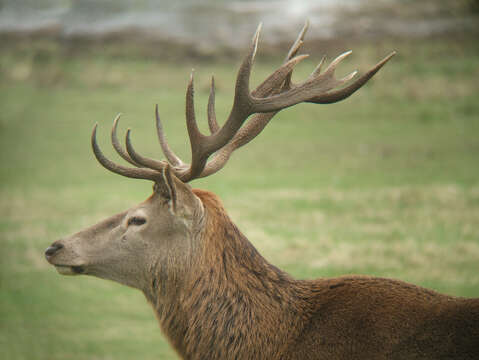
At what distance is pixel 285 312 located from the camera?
12.0 feet

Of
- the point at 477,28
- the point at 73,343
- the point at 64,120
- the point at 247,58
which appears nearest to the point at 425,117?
the point at 477,28

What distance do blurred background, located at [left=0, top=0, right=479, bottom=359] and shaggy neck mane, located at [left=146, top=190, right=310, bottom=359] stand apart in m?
2.36

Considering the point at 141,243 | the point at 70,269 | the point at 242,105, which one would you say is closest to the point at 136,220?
the point at 141,243

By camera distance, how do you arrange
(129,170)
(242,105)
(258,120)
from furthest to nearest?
(258,120)
(129,170)
(242,105)

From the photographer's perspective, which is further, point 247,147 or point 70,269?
point 247,147

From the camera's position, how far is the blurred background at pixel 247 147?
7.46 m

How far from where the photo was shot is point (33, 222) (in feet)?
34.0

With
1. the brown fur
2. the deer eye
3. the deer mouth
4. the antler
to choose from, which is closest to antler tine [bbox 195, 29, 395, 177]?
the antler

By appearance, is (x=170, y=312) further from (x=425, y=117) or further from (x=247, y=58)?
(x=425, y=117)

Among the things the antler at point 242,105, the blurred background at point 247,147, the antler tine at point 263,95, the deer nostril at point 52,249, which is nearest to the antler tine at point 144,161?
the antler at point 242,105

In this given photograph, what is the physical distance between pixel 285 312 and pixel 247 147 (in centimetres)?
1251

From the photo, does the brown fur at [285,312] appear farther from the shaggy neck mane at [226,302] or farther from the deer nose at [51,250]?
the deer nose at [51,250]

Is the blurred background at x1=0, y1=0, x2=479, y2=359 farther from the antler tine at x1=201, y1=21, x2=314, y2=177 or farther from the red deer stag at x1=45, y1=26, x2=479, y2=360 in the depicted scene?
the antler tine at x1=201, y1=21, x2=314, y2=177

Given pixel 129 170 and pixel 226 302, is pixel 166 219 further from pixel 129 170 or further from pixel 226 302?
pixel 226 302
